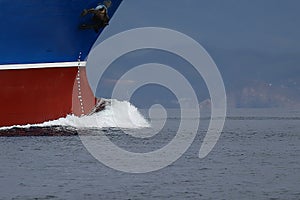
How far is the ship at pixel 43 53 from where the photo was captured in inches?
792

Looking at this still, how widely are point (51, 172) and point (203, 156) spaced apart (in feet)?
15.7

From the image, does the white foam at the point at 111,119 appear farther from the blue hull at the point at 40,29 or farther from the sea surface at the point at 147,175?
the sea surface at the point at 147,175

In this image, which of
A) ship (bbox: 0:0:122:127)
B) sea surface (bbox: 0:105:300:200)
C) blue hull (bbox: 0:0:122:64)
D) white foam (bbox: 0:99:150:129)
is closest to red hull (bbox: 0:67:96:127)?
ship (bbox: 0:0:122:127)

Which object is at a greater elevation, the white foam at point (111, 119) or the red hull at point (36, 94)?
the red hull at point (36, 94)

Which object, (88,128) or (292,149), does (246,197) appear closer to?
(292,149)

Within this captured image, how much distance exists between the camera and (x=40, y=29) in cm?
2048

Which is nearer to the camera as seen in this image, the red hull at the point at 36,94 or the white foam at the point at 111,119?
the red hull at the point at 36,94

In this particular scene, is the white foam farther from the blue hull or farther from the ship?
the blue hull

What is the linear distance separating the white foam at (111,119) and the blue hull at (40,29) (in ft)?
7.57

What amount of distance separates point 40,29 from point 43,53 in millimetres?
902

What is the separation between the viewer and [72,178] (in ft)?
39.5

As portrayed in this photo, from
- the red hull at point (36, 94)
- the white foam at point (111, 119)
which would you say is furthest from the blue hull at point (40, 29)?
the white foam at point (111, 119)

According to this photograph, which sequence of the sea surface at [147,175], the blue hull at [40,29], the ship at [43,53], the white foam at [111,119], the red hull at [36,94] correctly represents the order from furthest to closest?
1. the white foam at [111,119]
2. the red hull at [36,94]
3. the ship at [43,53]
4. the blue hull at [40,29]
5. the sea surface at [147,175]

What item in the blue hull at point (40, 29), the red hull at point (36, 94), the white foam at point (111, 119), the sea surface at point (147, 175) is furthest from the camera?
the white foam at point (111, 119)
